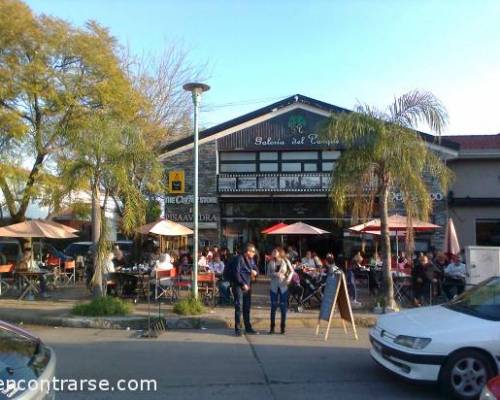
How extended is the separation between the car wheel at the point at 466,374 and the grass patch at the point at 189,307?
692 cm

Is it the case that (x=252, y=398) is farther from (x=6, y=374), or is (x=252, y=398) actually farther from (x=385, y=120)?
(x=385, y=120)

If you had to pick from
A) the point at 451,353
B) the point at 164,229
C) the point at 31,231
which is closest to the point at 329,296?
the point at 451,353

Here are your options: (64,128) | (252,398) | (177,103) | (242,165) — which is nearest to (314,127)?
(242,165)

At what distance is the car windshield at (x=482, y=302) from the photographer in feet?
22.7

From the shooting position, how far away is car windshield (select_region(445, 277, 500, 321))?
6912 mm

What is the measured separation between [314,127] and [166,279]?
12.2 metres

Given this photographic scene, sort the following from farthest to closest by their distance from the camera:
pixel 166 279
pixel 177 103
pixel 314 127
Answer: pixel 177 103
pixel 314 127
pixel 166 279

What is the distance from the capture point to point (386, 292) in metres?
13.2

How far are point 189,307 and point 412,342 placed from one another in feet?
22.2

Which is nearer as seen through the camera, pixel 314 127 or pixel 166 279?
pixel 166 279

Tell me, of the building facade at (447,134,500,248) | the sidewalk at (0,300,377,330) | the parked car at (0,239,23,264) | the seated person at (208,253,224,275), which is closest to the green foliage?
the parked car at (0,239,23,264)

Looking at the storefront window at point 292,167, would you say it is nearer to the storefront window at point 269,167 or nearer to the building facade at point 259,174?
the building facade at point 259,174

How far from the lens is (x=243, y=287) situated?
10719 millimetres

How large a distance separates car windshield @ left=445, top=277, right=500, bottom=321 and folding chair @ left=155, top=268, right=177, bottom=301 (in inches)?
335
